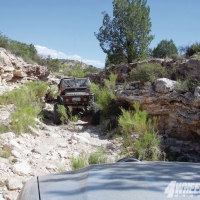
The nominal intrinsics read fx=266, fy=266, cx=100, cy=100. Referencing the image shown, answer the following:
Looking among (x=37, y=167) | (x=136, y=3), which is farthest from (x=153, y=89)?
(x=136, y=3)

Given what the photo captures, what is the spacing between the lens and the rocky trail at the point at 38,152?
14.2 ft

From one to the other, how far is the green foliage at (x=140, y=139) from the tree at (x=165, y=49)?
62.6 feet

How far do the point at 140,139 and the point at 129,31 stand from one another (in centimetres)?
1572

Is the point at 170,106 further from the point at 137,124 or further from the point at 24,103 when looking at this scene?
the point at 24,103

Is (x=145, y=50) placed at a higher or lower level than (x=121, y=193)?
higher

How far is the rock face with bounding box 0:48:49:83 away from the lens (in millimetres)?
13539

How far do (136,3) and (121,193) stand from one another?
69.9ft

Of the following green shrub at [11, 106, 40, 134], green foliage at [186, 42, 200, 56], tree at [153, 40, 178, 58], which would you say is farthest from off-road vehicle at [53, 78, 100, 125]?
tree at [153, 40, 178, 58]

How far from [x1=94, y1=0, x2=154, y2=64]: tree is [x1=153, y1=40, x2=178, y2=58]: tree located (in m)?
4.79

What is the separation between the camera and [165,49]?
2683cm

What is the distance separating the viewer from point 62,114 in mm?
9539

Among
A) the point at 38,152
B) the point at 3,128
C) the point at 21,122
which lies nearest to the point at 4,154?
the point at 38,152

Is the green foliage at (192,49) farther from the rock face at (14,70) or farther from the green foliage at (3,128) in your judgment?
the green foliage at (3,128)

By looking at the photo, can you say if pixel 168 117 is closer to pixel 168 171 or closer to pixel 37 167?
pixel 37 167
